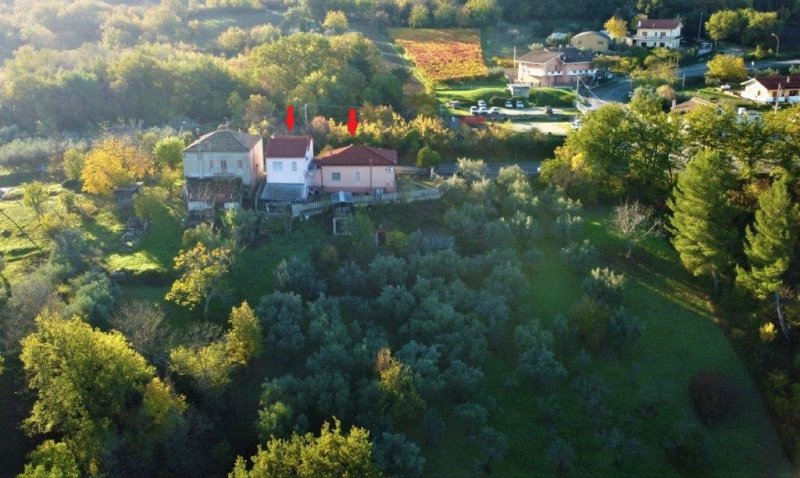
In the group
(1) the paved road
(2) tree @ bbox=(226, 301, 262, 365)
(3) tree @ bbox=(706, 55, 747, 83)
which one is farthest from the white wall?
(3) tree @ bbox=(706, 55, 747, 83)

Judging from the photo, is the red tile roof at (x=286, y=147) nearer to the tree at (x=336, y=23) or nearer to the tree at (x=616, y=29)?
the tree at (x=336, y=23)

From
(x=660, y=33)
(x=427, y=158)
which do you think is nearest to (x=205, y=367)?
(x=427, y=158)

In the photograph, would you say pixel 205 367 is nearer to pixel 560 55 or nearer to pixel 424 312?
pixel 424 312

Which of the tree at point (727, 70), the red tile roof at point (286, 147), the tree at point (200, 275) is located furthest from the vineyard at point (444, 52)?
the tree at point (200, 275)

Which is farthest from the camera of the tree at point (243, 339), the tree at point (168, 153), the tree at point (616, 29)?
the tree at point (616, 29)

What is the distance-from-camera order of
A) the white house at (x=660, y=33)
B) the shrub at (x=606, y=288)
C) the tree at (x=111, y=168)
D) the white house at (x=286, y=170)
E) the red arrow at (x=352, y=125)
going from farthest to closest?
the white house at (x=660, y=33) → the red arrow at (x=352, y=125) → the tree at (x=111, y=168) → the white house at (x=286, y=170) → the shrub at (x=606, y=288)

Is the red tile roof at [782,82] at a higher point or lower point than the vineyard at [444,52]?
lower

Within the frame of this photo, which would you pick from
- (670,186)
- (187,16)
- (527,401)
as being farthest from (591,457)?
(187,16)

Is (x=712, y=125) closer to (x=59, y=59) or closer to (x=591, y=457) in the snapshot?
(x=591, y=457)
